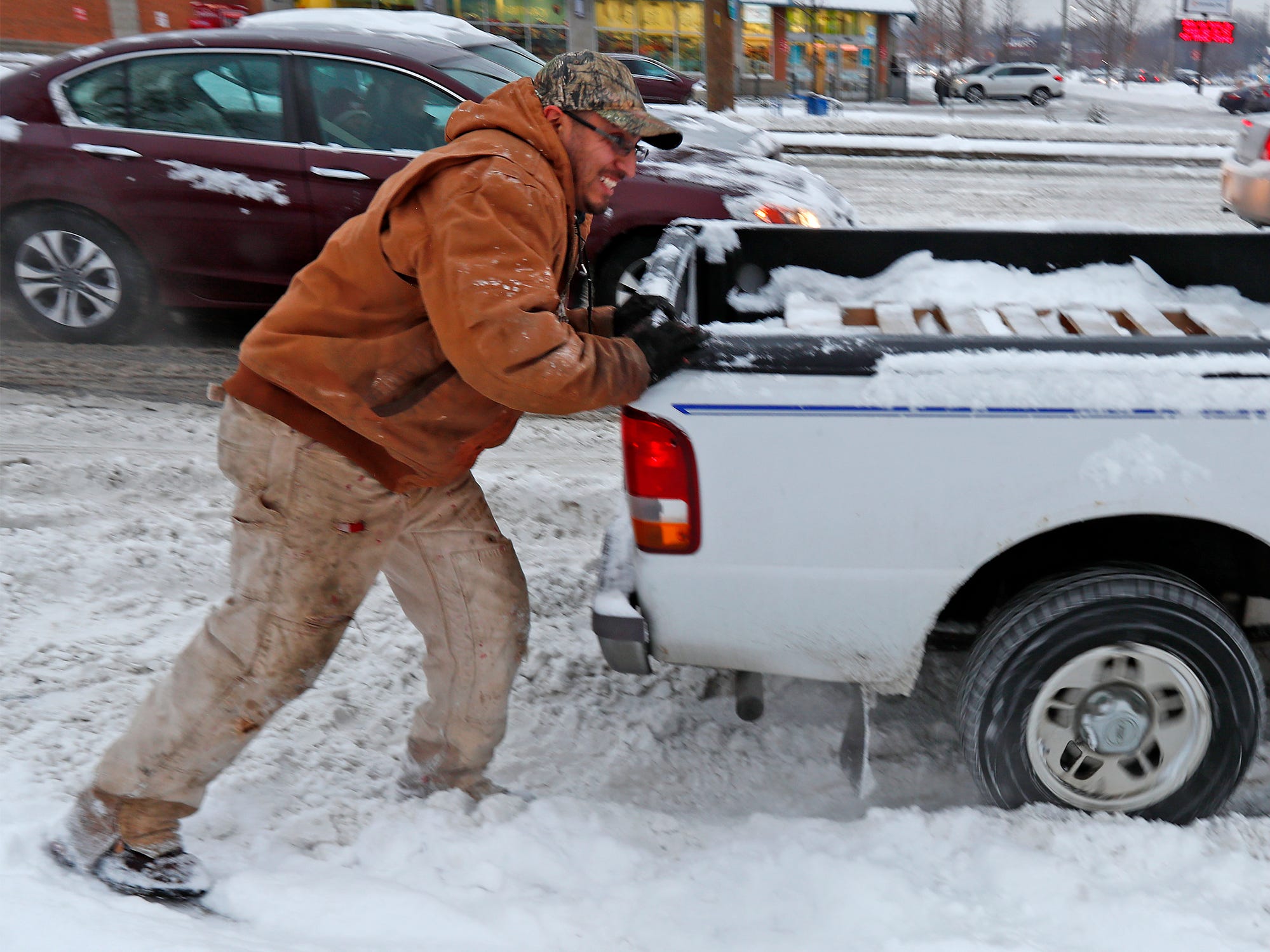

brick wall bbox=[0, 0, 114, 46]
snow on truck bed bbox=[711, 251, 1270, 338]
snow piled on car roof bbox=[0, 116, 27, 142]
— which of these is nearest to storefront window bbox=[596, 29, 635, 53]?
brick wall bbox=[0, 0, 114, 46]

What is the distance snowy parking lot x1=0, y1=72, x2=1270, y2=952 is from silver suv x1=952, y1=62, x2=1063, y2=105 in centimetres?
4068

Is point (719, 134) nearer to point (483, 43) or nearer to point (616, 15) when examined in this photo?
point (483, 43)

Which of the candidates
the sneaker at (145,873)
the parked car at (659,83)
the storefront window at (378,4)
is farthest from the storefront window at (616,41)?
the sneaker at (145,873)

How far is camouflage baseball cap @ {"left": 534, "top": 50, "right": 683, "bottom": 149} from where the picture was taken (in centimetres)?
232

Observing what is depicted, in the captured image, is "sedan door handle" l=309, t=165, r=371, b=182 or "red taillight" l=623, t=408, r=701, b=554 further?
"sedan door handle" l=309, t=165, r=371, b=182

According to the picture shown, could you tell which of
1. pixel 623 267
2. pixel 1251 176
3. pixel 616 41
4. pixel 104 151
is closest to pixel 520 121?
pixel 623 267

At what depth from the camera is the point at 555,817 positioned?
110 inches

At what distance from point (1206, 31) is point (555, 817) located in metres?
55.1

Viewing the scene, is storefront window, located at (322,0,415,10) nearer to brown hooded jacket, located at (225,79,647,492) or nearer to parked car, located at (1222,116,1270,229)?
parked car, located at (1222,116,1270,229)

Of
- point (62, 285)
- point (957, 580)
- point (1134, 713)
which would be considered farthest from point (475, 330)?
point (62, 285)

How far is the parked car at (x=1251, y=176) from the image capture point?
373 inches

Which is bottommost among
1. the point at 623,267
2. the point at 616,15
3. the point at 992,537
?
the point at 992,537

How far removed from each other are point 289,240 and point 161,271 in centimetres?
76

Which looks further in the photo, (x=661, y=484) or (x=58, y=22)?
(x=58, y=22)
